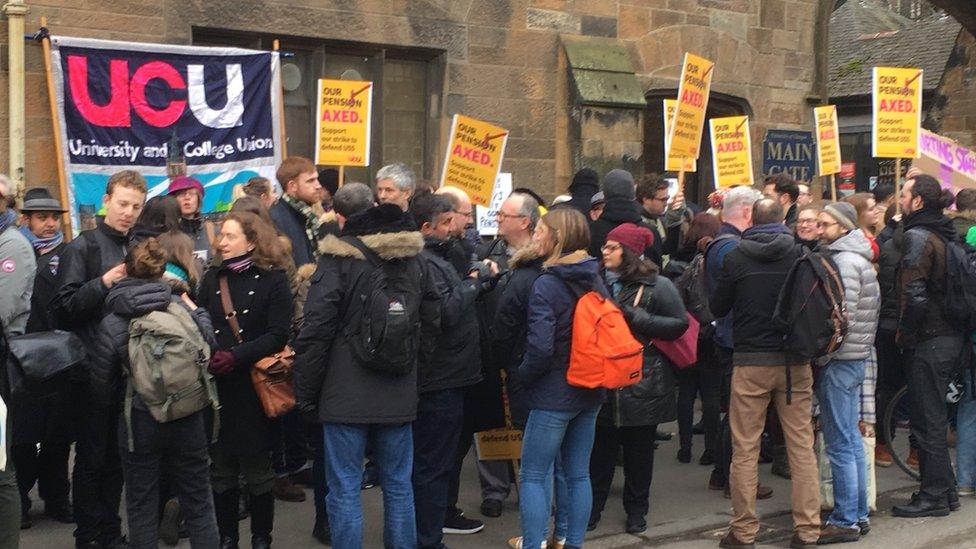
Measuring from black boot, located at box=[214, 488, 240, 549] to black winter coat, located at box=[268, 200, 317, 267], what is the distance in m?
1.88

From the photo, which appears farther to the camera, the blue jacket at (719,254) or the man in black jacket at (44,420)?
the blue jacket at (719,254)

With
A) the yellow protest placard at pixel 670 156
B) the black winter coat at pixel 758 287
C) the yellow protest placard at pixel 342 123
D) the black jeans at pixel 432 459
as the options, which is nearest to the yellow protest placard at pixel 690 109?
the yellow protest placard at pixel 670 156

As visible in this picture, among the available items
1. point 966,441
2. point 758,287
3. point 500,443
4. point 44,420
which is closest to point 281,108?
point 500,443

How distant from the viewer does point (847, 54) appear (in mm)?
40750

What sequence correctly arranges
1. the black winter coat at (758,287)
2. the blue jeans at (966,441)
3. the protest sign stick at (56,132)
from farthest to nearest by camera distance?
the protest sign stick at (56,132) → the blue jeans at (966,441) → the black winter coat at (758,287)

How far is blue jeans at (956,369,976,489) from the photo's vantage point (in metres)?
8.59

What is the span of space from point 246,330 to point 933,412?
4.29 m

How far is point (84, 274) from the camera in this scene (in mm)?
6562

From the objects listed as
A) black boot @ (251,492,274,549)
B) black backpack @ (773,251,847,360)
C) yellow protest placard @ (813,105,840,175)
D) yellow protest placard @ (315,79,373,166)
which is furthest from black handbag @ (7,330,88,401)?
yellow protest placard @ (813,105,840,175)

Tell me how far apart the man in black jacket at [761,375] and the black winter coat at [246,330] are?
2.42 m

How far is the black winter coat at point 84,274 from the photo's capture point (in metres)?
6.43

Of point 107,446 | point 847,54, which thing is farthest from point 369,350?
point 847,54

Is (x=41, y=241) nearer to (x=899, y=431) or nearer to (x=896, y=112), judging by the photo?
(x=899, y=431)

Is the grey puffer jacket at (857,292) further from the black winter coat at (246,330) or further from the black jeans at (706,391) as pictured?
the black winter coat at (246,330)
